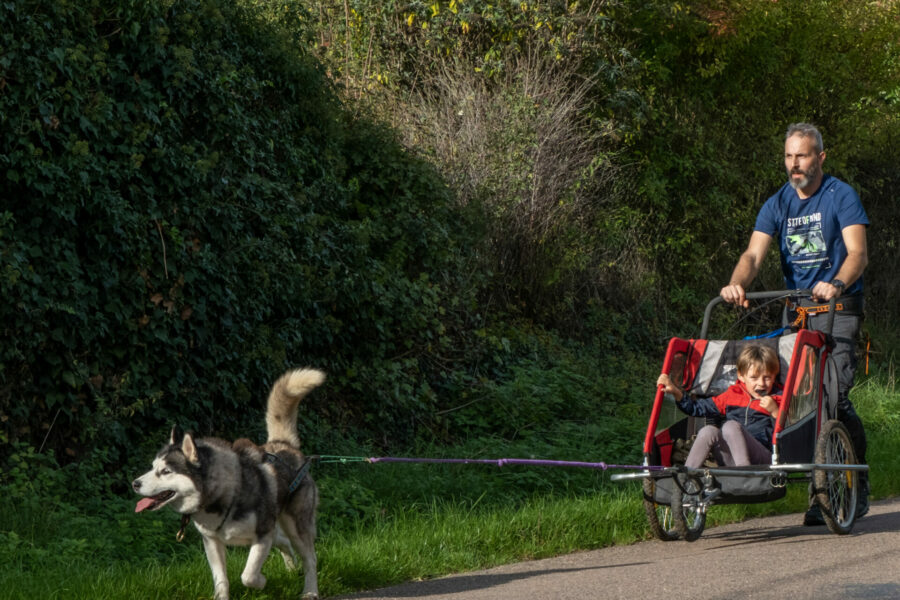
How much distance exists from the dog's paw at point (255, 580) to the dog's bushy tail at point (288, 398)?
3.30ft

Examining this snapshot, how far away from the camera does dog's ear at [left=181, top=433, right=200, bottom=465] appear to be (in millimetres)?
5348

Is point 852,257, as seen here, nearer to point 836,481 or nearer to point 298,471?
point 836,481

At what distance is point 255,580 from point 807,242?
4459 millimetres

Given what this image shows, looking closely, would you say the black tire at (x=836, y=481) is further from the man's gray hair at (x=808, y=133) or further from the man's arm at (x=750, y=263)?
the man's gray hair at (x=808, y=133)

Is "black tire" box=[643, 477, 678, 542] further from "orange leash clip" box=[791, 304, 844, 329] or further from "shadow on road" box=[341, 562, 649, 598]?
"orange leash clip" box=[791, 304, 844, 329]

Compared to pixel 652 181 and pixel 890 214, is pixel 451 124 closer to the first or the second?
pixel 652 181

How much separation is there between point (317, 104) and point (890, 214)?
13945 millimetres

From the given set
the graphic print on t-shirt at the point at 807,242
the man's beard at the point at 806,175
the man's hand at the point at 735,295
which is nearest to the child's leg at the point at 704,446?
the man's hand at the point at 735,295

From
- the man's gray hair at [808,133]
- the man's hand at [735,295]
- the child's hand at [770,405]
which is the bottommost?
the child's hand at [770,405]

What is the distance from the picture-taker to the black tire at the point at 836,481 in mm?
7129

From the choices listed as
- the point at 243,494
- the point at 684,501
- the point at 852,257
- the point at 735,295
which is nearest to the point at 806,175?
the point at 852,257

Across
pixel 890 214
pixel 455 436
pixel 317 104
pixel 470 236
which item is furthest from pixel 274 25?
pixel 890 214

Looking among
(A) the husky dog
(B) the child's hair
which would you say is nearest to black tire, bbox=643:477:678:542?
(B) the child's hair

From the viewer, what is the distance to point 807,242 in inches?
313
